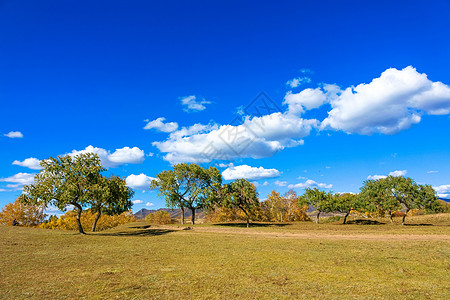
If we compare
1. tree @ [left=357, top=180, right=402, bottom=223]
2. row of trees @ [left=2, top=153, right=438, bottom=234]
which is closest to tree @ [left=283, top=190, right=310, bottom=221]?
row of trees @ [left=2, top=153, right=438, bottom=234]

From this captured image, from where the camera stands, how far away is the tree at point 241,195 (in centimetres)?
5544

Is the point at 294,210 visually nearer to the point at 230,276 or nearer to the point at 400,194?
the point at 400,194

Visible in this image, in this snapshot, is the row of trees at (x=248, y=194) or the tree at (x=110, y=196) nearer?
the tree at (x=110, y=196)

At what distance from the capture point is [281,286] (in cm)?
1086

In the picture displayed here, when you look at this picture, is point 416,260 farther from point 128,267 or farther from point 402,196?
point 402,196

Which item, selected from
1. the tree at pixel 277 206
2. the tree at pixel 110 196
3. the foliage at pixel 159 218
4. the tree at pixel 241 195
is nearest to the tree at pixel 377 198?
the tree at pixel 241 195

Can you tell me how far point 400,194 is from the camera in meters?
50.4

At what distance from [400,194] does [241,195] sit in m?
33.3

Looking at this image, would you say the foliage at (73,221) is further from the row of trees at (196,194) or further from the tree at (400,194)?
the tree at (400,194)

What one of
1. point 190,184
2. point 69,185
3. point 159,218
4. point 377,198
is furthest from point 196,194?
point 159,218

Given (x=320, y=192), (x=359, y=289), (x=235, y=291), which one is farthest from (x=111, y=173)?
(x=320, y=192)

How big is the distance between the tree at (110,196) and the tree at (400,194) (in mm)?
51578

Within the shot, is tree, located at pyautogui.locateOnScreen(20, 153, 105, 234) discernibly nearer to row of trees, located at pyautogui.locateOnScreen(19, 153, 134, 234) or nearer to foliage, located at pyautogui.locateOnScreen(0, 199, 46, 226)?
row of trees, located at pyautogui.locateOnScreen(19, 153, 134, 234)

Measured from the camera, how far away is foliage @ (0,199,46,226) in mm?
72306
